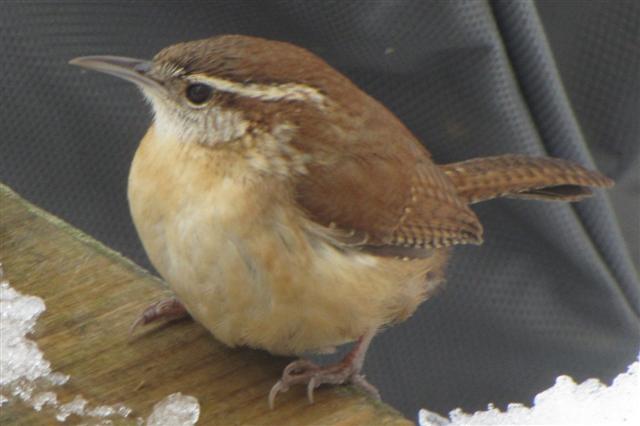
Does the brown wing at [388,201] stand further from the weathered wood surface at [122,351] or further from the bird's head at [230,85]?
the weathered wood surface at [122,351]

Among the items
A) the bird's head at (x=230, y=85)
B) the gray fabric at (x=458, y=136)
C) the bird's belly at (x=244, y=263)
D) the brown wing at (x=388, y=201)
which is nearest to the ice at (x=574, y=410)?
the brown wing at (x=388, y=201)

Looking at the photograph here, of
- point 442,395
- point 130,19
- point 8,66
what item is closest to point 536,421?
point 442,395

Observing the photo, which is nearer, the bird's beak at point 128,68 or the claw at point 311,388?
the claw at point 311,388

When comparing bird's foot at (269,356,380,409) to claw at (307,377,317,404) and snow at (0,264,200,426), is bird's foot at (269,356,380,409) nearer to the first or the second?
claw at (307,377,317,404)

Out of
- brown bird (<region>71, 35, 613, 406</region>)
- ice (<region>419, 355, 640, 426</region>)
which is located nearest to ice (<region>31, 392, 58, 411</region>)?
brown bird (<region>71, 35, 613, 406</region>)

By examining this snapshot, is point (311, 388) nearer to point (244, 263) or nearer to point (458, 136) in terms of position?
point (244, 263)

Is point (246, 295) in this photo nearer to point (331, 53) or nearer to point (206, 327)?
point (206, 327)
